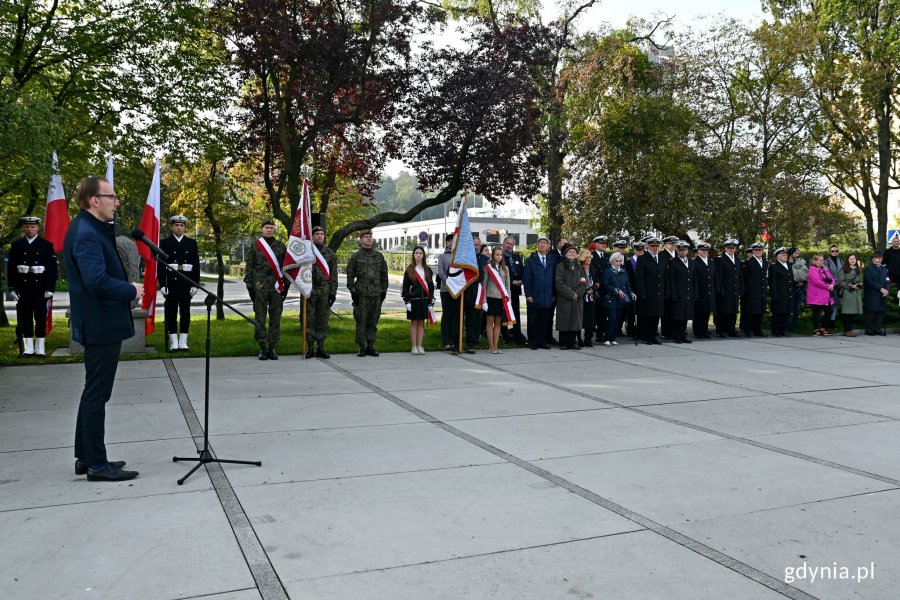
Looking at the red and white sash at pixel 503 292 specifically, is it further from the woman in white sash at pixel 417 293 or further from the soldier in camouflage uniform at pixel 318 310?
the soldier in camouflage uniform at pixel 318 310

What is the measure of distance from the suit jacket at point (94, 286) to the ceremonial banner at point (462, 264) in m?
7.81

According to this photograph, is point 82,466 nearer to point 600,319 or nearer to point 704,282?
point 600,319

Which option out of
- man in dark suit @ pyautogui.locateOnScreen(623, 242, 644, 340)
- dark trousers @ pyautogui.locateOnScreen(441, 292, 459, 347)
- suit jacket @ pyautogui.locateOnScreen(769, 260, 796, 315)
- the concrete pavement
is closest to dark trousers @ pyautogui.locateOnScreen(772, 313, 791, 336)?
suit jacket @ pyautogui.locateOnScreen(769, 260, 796, 315)

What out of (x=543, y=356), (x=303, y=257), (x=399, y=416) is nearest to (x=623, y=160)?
(x=543, y=356)

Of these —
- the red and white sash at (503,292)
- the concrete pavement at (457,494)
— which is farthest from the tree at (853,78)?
the concrete pavement at (457,494)

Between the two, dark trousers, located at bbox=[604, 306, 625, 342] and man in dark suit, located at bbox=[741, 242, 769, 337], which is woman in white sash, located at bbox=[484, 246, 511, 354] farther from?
man in dark suit, located at bbox=[741, 242, 769, 337]

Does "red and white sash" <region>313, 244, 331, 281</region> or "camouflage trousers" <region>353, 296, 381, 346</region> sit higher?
"red and white sash" <region>313, 244, 331, 281</region>

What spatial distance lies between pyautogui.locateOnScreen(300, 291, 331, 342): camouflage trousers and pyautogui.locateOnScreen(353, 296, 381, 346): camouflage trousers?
1.79 feet

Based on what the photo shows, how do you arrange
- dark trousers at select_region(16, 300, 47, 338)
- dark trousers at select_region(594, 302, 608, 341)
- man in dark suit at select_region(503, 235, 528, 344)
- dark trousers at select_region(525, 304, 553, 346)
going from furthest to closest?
dark trousers at select_region(594, 302, 608, 341)
man in dark suit at select_region(503, 235, 528, 344)
dark trousers at select_region(525, 304, 553, 346)
dark trousers at select_region(16, 300, 47, 338)

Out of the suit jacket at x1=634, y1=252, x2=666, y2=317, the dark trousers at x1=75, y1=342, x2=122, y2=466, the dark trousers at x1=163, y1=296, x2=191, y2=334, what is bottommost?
the dark trousers at x1=75, y1=342, x2=122, y2=466

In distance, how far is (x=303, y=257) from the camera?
37.9ft

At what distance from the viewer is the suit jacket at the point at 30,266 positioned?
37.8 feet

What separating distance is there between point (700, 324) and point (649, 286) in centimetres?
222

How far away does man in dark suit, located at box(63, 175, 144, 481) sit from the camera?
5195mm
